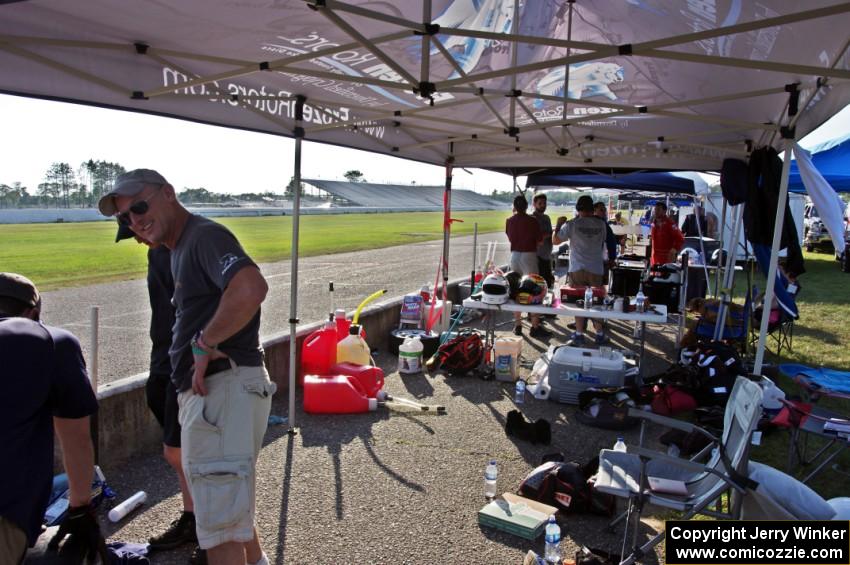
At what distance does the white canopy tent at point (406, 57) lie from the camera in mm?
3123

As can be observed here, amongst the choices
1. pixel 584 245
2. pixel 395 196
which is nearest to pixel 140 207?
pixel 584 245

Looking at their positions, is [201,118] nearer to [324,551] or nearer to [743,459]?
[324,551]

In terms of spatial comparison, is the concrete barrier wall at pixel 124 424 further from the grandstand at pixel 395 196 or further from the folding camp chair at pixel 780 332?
the grandstand at pixel 395 196

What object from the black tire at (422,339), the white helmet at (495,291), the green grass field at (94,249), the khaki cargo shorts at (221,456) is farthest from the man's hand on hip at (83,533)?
the green grass field at (94,249)

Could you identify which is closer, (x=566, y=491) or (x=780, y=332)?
(x=566, y=491)

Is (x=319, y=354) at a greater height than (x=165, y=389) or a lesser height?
lesser

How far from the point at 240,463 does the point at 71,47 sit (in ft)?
8.62

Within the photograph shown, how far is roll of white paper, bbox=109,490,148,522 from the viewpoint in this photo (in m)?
3.43

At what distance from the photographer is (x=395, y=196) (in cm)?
8706

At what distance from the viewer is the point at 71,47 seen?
329 centimetres

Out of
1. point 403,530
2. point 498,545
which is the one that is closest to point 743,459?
point 498,545

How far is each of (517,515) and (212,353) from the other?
A: 220cm

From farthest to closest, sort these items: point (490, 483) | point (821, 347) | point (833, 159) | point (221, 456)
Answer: point (833, 159)
point (821, 347)
point (490, 483)
point (221, 456)

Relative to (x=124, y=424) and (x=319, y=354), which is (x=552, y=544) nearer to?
(x=124, y=424)
